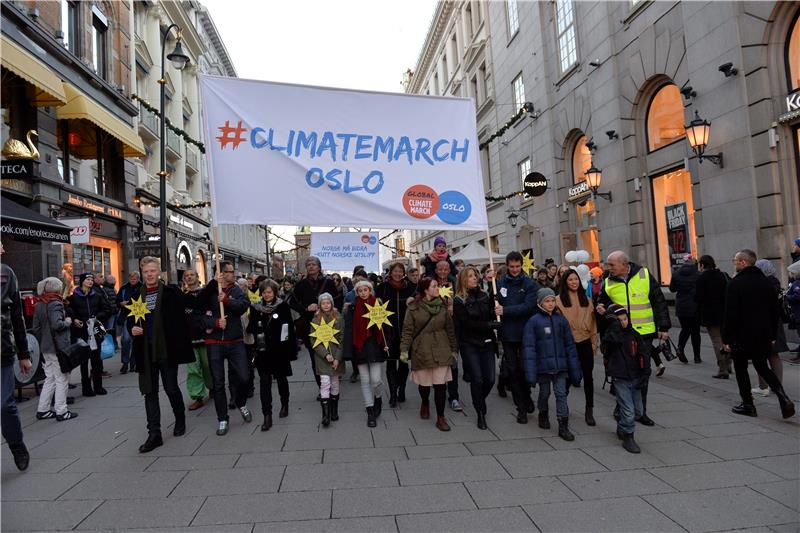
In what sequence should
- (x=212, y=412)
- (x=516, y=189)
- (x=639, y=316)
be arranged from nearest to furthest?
1. (x=639, y=316)
2. (x=212, y=412)
3. (x=516, y=189)

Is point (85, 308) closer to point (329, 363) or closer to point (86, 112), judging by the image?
point (329, 363)

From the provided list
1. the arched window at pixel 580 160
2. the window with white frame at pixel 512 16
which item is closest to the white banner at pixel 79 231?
the arched window at pixel 580 160

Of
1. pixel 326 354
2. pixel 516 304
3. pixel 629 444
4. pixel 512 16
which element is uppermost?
pixel 512 16

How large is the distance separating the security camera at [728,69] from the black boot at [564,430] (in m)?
9.12

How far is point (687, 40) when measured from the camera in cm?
1144

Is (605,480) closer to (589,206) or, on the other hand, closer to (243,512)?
(243,512)

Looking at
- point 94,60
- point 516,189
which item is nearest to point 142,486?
point 94,60

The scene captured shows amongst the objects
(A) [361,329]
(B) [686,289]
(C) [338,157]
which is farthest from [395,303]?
(B) [686,289]

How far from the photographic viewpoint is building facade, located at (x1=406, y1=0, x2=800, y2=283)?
9.49 m

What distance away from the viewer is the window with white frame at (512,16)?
2135cm

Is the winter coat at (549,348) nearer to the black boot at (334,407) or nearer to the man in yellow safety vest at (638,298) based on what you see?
the man in yellow safety vest at (638,298)

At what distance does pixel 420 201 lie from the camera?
5746 millimetres

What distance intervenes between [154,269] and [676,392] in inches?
271

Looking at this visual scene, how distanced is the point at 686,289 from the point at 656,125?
22.9ft
